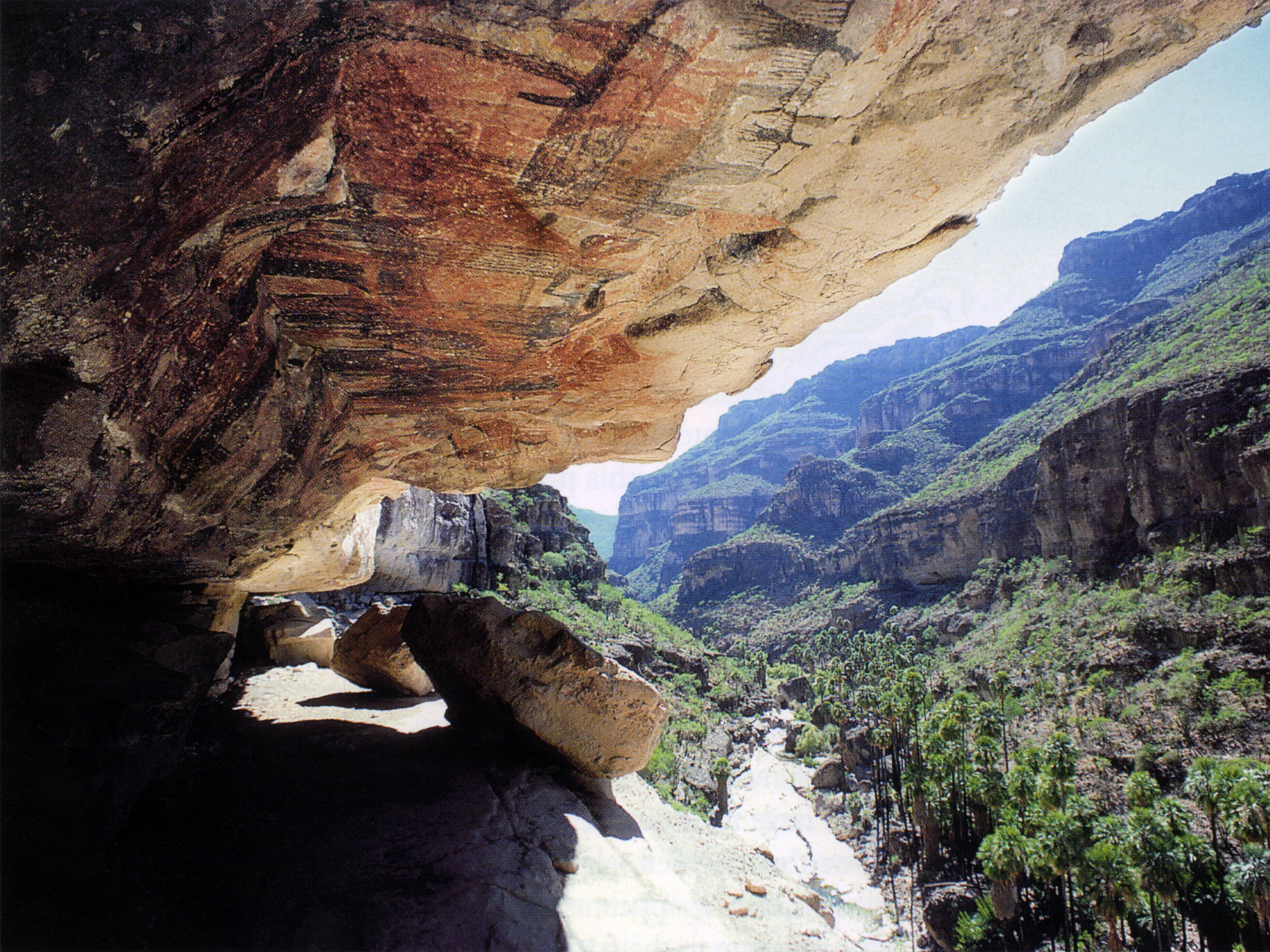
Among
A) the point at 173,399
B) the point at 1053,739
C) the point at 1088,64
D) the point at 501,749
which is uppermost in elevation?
the point at 1088,64

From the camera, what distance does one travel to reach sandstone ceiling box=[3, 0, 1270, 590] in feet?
8.63

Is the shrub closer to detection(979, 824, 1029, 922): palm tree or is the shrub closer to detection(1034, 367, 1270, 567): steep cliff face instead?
detection(979, 824, 1029, 922): palm tree

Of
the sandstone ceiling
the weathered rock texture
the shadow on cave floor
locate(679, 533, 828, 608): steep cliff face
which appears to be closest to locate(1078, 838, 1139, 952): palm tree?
the shadow on cave floor

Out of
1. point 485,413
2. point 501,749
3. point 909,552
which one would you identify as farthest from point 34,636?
point 909,552

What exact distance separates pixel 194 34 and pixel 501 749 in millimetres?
9124

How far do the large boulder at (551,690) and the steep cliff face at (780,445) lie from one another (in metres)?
147

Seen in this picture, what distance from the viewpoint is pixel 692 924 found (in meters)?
6.41

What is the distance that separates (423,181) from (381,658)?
435 inches

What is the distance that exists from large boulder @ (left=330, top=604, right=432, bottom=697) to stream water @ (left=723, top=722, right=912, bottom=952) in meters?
10.3

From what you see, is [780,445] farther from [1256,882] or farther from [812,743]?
[1256,882]

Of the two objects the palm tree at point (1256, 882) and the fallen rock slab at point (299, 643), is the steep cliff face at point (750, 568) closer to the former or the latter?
the palm tree at point (1256, 882)

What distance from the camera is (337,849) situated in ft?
19.3

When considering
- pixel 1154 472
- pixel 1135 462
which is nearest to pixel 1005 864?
pixel 1154 472

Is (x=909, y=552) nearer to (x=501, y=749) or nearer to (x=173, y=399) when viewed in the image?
(x=501, y=749)
